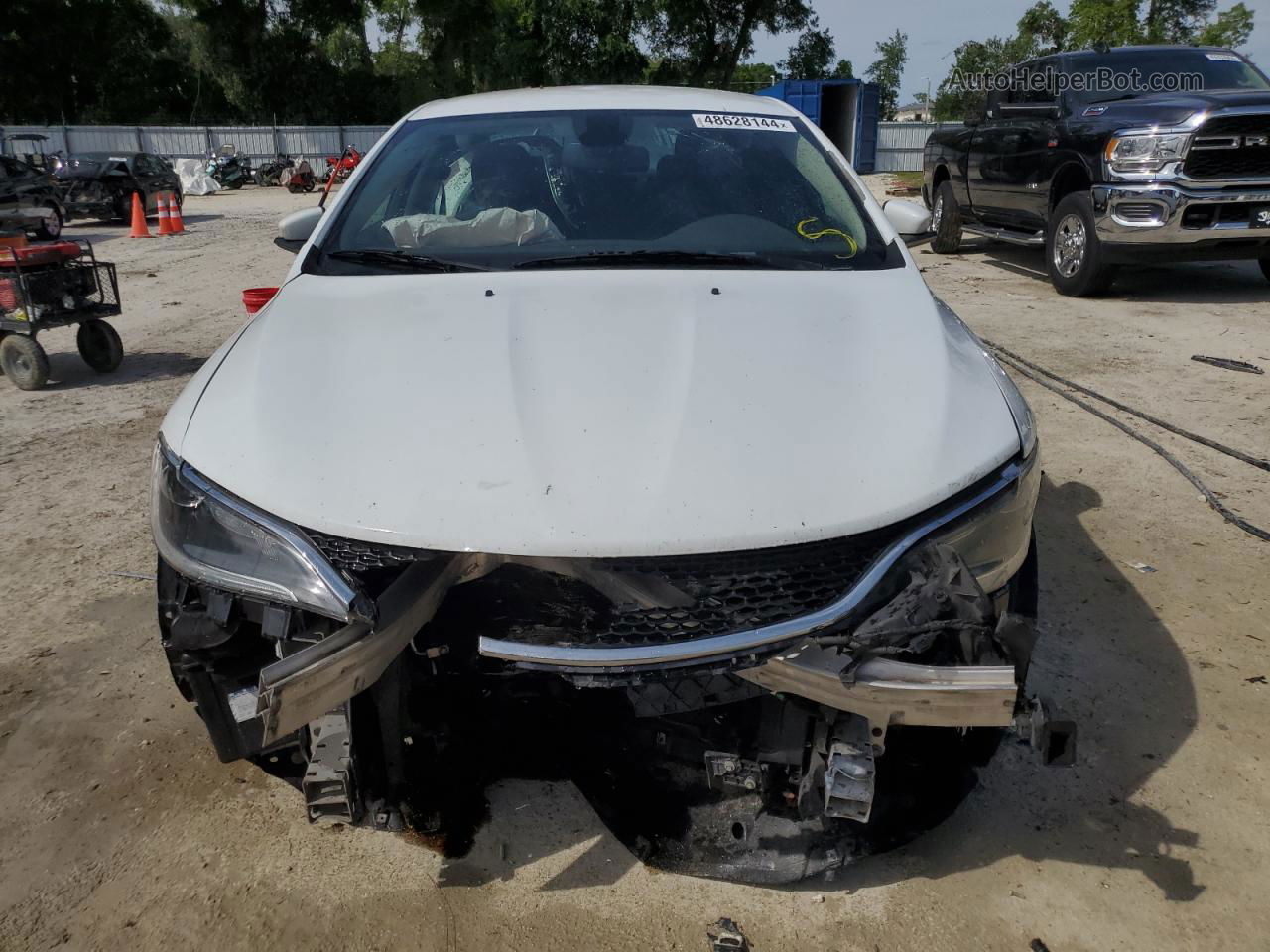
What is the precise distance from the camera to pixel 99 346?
6.63 meters

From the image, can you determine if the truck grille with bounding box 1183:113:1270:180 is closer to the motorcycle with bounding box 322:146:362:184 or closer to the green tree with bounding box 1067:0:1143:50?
the motorcycle with bounding box 322:146:362:184

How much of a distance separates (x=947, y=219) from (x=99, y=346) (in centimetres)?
838

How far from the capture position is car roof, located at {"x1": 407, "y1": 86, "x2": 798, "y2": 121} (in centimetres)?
343

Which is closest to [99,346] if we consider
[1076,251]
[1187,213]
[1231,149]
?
[1076,251]

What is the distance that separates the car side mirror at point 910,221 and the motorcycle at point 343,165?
1858mm

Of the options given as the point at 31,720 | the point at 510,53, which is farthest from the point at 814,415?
the point at 510,53

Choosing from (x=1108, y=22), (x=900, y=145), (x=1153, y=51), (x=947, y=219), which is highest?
(x=1108, y=22)

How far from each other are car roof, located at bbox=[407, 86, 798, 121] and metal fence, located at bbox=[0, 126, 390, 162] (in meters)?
32.3

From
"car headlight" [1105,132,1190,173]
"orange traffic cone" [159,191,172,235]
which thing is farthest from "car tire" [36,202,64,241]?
"car headlight" [1105,132,1190,173]

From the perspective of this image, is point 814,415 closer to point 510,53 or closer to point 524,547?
point 524,547

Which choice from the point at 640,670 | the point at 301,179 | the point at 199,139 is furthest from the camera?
the point at 199,139

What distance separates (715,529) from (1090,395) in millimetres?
4621

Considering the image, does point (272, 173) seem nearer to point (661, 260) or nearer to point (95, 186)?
point (95, 186)

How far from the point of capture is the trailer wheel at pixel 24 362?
6.22 m
